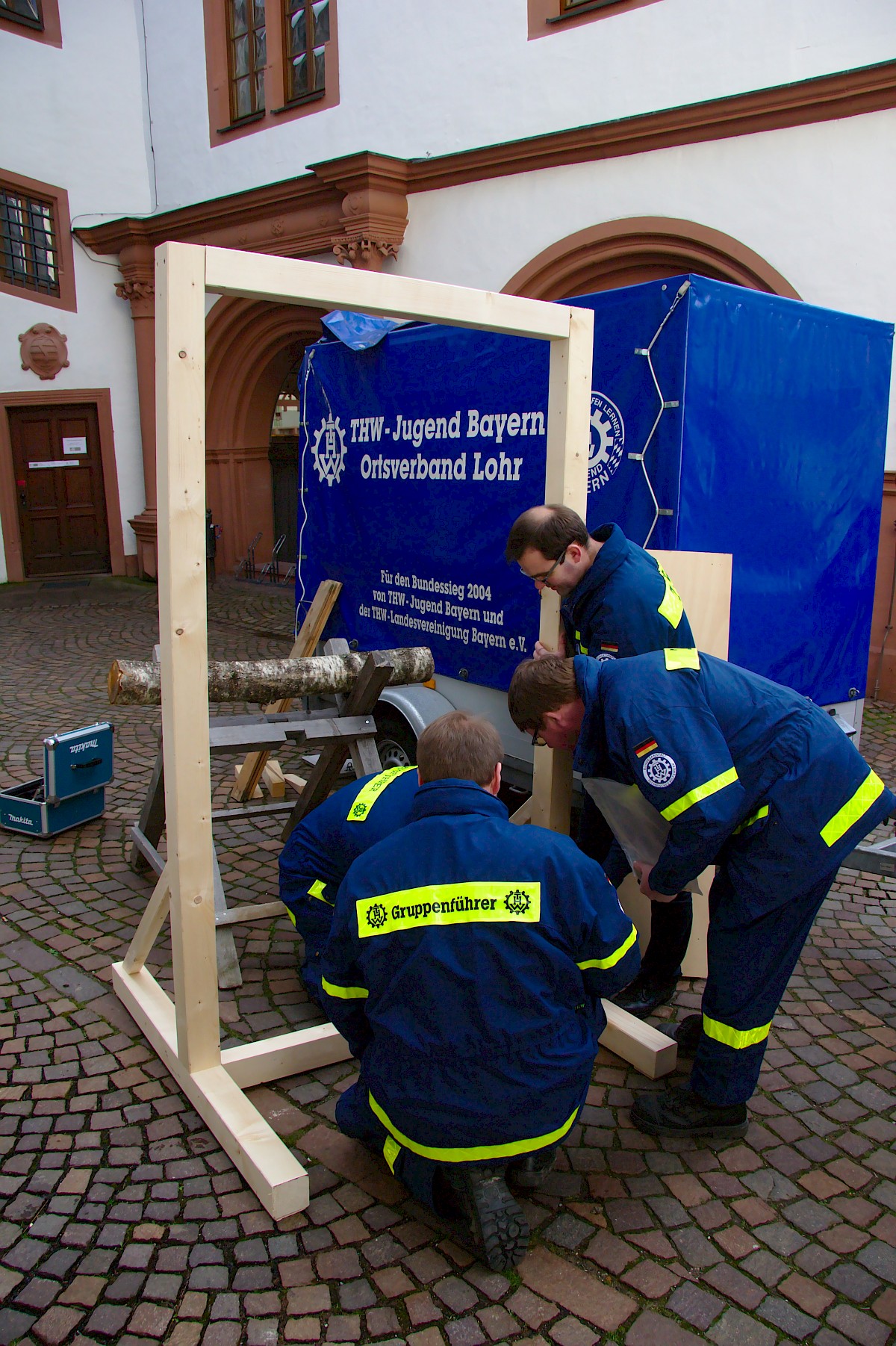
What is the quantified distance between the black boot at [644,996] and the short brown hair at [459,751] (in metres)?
1.67

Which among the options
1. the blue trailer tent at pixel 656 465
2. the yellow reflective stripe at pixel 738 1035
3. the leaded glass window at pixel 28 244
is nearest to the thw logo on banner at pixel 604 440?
the blue trailer tent at pixel 656 465

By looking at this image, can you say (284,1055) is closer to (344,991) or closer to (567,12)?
(344,991)

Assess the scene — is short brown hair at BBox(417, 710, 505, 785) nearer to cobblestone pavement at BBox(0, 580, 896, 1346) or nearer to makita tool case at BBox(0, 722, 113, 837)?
cobblestone pavement at BBox(0, 580, 896, 1346)

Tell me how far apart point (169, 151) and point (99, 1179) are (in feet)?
48.0

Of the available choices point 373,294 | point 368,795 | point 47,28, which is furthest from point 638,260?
point 47,28

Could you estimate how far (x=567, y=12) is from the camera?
29.8ft

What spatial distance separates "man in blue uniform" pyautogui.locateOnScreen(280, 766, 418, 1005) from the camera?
9.58 feet

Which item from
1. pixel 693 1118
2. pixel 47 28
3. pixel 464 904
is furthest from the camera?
pixel 47 28

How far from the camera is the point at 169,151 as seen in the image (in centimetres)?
1397

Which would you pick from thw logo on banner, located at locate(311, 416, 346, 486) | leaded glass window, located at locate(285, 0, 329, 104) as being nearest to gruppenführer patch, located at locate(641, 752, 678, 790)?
thw logo on banner, located at locate(311, 416, 346, 486)

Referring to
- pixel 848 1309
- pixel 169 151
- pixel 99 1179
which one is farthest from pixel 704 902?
pixel 169 151

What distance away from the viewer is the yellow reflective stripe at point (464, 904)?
7.18 ft

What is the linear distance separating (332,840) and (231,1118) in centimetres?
85

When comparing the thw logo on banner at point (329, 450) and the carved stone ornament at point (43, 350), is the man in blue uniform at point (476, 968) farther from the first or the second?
the carved stone ornament at point (43, 350)
